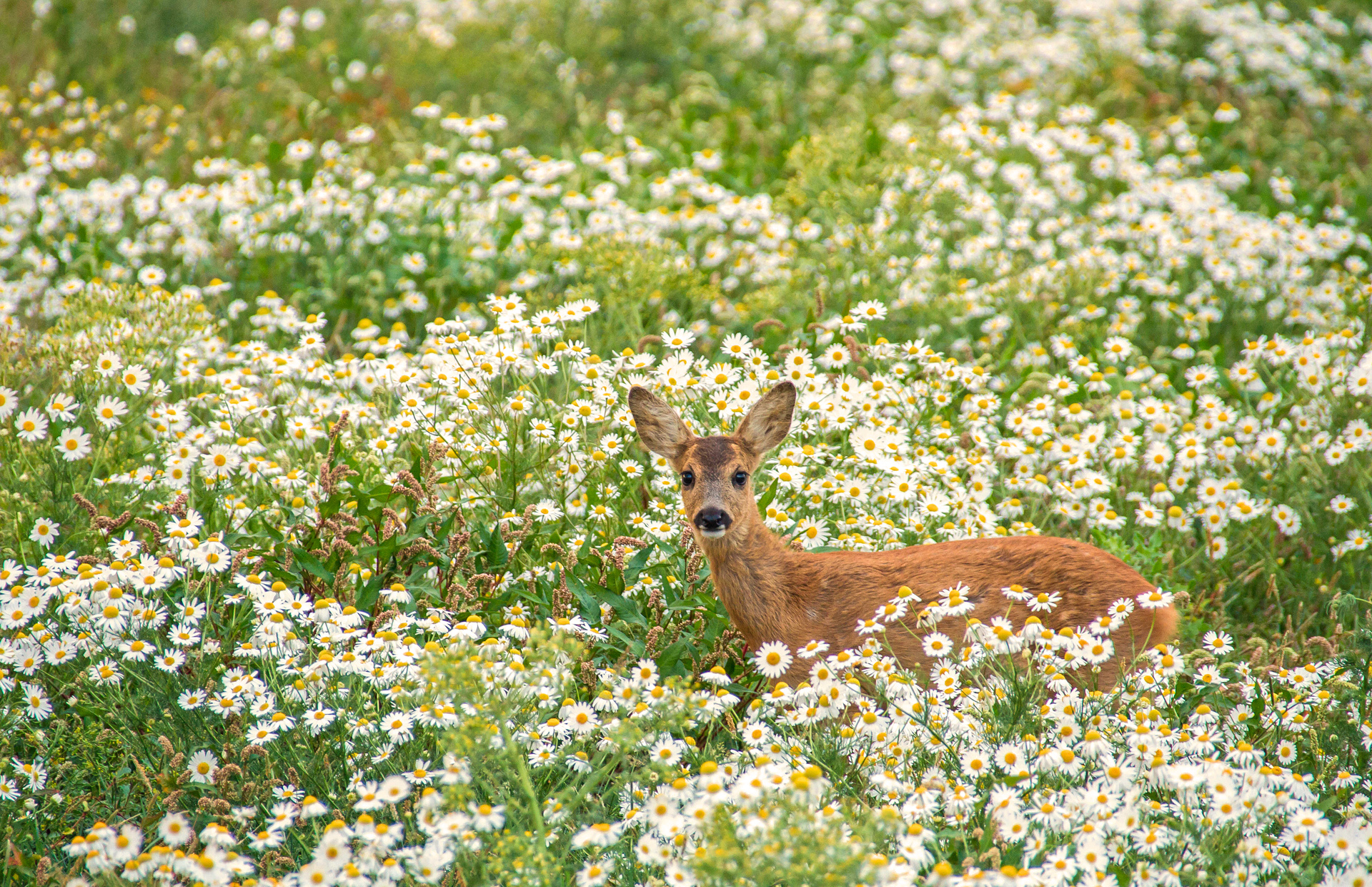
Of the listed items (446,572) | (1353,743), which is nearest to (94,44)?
(446,572)

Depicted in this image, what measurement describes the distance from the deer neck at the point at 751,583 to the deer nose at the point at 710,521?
0.22 meters

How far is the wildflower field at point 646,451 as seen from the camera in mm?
3400

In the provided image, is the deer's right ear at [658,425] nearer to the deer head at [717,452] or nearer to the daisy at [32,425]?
the deer head at [717,452]

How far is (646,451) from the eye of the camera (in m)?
5.55

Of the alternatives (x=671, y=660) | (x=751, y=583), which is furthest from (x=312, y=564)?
(x=751, y=583)

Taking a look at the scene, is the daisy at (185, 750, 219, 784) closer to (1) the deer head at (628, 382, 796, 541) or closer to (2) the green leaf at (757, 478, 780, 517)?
(1) the deer head at (628, 382, 796, 541)

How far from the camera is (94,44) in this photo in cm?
1048

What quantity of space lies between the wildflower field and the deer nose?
1.07ft

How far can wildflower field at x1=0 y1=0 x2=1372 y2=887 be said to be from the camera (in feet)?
11.2

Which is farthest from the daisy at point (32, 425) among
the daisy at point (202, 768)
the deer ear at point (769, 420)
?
the deer ear at point (769, 420)

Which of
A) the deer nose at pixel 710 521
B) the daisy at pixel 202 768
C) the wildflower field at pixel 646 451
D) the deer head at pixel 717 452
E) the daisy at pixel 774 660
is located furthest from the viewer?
the deer head at pixel 717 452

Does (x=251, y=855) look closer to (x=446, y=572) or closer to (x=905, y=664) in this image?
(x=446, y=572)

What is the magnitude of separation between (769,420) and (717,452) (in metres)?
0.34

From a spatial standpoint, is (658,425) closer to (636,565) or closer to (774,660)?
(636,565)
